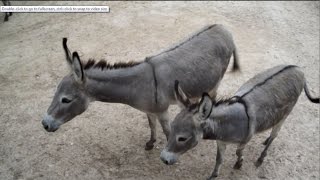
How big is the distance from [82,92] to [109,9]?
5.32 metres

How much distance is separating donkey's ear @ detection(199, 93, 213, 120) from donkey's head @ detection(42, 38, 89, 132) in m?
1.56

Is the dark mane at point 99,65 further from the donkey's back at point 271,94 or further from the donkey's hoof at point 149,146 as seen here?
the donkey's back at point 271,94

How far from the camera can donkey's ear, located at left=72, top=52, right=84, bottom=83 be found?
14.2 ft

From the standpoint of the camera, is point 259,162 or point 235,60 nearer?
point 259,162

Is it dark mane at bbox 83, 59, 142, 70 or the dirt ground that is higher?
dark mane at bbox 83, 59, 142, 70

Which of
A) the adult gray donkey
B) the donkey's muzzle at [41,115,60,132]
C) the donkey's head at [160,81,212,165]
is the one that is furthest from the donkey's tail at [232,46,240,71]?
the donkey's muzzle at [41,115,60,132]

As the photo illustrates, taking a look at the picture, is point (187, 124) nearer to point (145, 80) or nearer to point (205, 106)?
point (205, 106)

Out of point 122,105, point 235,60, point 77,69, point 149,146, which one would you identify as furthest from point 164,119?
point 235,60

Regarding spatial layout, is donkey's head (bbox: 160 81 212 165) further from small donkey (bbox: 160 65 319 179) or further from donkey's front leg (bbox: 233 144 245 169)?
donkey's front leg (bbox: 233 144 245 169)

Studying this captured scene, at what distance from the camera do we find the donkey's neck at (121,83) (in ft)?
15.4

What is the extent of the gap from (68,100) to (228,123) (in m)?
2.09

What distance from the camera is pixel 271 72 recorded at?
5250mm

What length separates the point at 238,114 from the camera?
4.64 metres

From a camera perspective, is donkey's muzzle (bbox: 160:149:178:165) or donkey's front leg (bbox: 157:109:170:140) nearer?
donkey's muzzle (bbox: 160:149:178:165)
